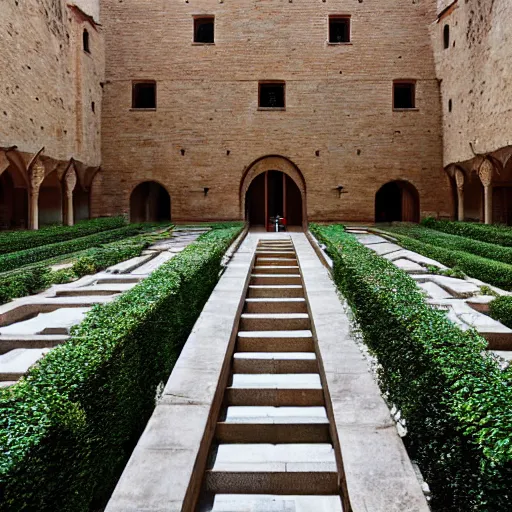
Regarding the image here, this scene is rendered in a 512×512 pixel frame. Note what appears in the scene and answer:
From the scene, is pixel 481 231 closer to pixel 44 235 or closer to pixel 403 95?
pixel 403 95

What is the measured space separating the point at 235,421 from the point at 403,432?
50.1 inches

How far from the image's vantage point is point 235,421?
3949 millimetres

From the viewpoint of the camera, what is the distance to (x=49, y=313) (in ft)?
18.1

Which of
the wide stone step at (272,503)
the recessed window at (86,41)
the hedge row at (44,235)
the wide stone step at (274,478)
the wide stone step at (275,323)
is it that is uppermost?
the recessed window at (86,41)

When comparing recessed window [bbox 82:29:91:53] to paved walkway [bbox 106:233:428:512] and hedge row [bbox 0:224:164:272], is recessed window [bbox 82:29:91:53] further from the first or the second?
paved walkway [bbox 106:233:428:512]

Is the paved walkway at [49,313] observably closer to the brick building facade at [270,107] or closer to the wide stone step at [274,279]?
the wide stone step at [274,279]

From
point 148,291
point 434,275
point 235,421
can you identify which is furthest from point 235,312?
point 434,275

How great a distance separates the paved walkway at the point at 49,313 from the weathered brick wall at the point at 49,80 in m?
5.81

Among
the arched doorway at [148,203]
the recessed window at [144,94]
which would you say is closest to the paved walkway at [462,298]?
the arched doorway at [148,203]

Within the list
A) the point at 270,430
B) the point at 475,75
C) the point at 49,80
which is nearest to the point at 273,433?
the point at 270,430

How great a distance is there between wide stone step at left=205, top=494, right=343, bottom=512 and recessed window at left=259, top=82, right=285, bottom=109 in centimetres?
1640

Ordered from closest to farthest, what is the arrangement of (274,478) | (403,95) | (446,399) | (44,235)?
(446,399)
(274,478)
(44,235)
(403,95)

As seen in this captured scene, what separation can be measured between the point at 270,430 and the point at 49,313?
2994 mm

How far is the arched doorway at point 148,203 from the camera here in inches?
757
